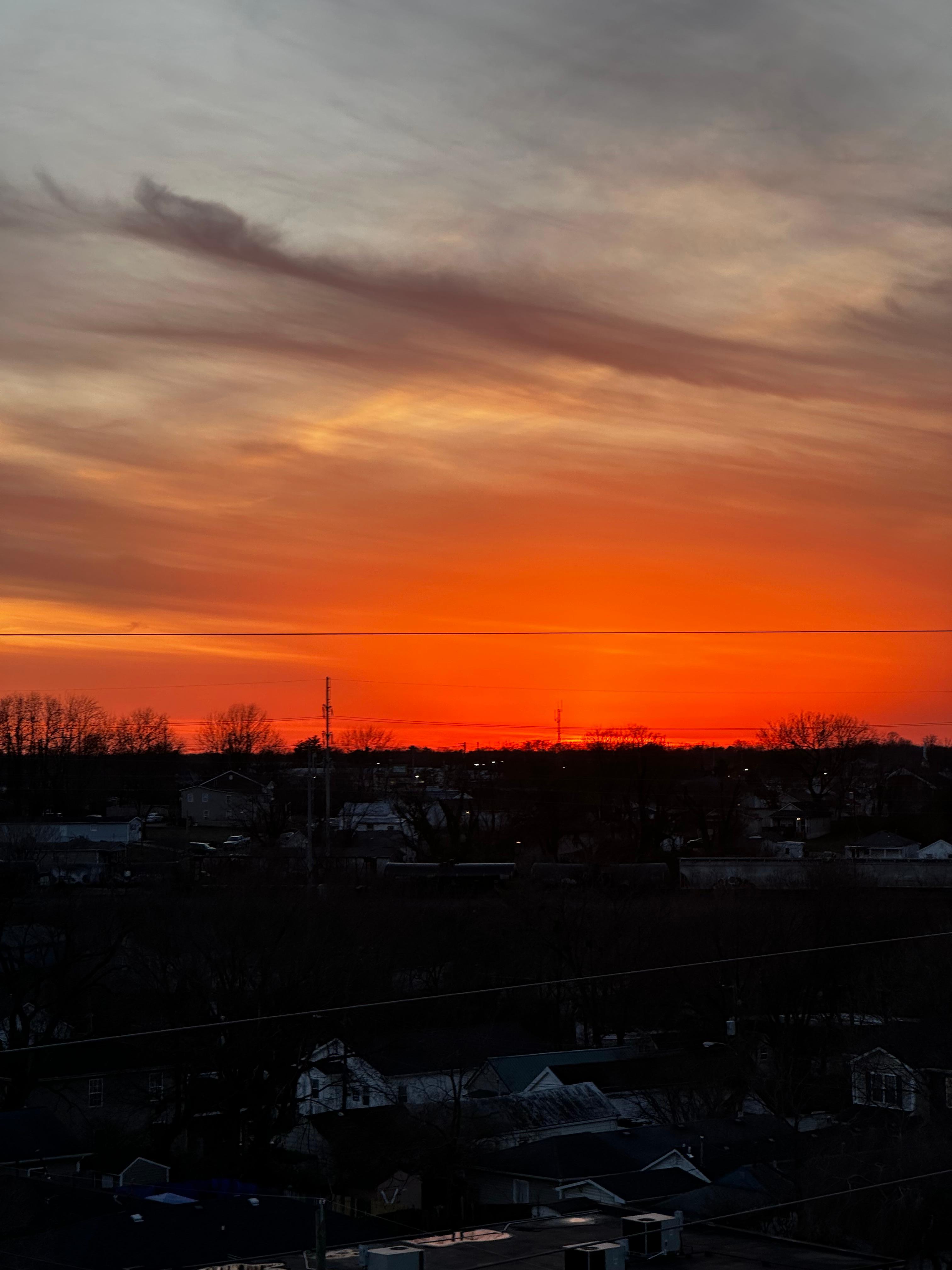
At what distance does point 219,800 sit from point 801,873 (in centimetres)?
4933

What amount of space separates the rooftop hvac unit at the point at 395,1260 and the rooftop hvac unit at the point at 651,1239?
201 centimetres

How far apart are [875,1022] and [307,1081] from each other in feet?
45.6

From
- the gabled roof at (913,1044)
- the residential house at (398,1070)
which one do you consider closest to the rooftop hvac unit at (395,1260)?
the residential house at (398,1070)

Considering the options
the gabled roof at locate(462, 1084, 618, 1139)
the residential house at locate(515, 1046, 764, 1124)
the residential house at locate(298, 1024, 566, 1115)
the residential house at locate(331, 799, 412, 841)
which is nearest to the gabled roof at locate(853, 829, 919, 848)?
the residential house at locate(331, 799, 412, 841)

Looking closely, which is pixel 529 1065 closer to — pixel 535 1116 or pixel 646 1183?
pixel 535 1116

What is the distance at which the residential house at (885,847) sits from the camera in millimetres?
62844

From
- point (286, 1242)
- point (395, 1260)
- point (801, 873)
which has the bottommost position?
point (286, 1242)

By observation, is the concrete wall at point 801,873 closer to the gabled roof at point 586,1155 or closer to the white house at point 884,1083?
the white house at point 884,1083

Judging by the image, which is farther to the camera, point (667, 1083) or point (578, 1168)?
point (667, 1083)

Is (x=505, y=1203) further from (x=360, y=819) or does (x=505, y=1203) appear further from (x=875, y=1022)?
(x=360, y=819)

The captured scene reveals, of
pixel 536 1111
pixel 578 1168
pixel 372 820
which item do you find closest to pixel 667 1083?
pixel 536 1111

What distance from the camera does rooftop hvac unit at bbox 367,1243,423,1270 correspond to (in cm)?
1040

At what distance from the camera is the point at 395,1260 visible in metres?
10.6

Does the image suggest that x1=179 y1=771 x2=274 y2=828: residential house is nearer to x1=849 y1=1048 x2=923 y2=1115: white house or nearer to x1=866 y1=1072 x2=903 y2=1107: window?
x1=849 y1=1048 x2=923 y2=1115: white house
